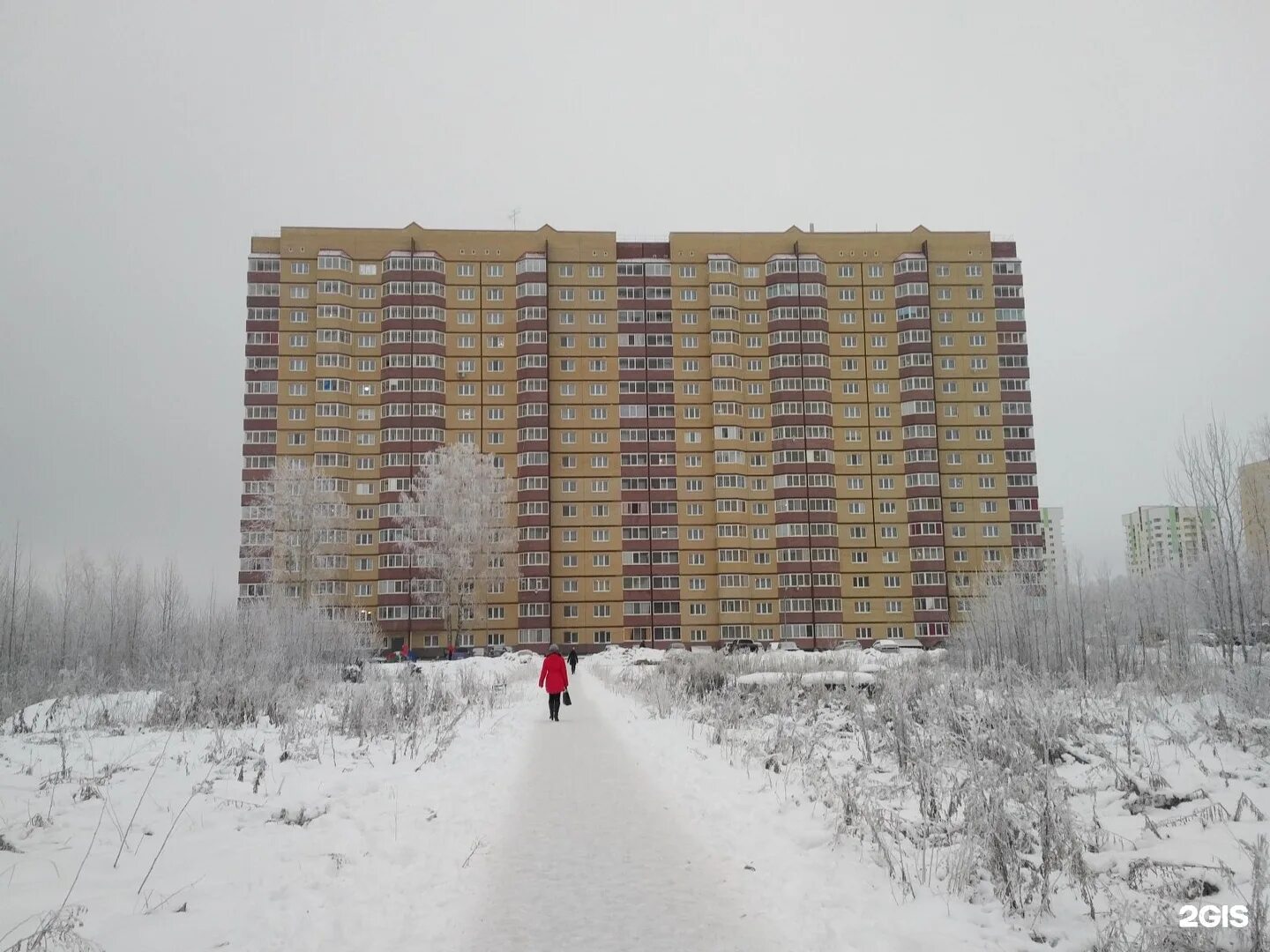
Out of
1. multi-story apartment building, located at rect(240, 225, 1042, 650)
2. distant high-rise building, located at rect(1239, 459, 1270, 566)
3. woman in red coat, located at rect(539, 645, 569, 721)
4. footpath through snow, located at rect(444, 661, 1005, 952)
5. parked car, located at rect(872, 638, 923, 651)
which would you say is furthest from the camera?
multi-story apartment building, located at rect(240, 225, 1042, 650)

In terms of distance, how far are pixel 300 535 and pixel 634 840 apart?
67.1 meters

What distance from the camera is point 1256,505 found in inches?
1133

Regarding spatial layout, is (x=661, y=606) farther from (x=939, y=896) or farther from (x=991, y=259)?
(x=939, y=896)

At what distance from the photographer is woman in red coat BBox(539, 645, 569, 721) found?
65.7 ft

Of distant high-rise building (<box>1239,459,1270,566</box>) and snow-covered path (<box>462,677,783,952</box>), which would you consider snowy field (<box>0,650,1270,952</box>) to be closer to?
snow-covered path (<box>462,677,783,952</box>)

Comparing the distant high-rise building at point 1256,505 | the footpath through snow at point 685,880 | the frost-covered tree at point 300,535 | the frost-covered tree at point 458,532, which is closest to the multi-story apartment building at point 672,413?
the frost-covered tree at point 300,535

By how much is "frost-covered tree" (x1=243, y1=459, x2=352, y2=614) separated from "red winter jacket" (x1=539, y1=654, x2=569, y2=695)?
4946 cm

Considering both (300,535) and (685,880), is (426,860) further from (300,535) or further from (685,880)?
(300,535)

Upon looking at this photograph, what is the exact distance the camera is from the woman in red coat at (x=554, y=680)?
789 inches

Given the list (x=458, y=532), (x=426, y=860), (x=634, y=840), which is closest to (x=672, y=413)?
(x=458, y=532)

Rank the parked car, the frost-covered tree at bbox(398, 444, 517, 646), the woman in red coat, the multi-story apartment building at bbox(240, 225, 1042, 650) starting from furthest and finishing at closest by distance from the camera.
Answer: the multi-story apartment building at bbox(240, 225, 1042, 650)
the frost-covered tree at bbox(398, 444, 517, 646)
the parked car
the woman in red coat

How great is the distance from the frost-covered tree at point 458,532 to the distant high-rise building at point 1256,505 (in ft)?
A: 170

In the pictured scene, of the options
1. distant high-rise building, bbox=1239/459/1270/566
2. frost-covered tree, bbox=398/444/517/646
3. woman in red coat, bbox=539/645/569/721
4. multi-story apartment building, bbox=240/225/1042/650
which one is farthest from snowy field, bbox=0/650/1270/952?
multi-story apartment building, bbox=240/225/1042/650

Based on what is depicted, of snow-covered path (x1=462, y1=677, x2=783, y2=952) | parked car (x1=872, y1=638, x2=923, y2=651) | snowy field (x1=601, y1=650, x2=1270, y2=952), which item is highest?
snowy field (x1=601, y1=650, x2=1270, y2=952)
